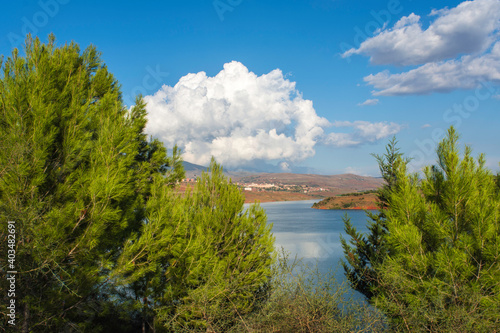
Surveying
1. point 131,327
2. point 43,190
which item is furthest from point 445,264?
point 131,327

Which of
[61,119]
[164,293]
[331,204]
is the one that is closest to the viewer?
[61,119]

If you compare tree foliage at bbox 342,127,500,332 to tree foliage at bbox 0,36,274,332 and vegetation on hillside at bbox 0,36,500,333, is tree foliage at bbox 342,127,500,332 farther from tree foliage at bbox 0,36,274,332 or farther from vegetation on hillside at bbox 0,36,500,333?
tree foliage at bbox 0,36,274,332

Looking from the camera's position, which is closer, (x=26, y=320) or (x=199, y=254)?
(x=26, y=320)

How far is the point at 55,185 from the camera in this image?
17.8 ft

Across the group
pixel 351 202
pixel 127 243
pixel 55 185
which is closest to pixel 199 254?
pixel 127 243

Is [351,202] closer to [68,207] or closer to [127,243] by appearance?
[127,243]

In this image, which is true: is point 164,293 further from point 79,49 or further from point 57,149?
point 79,49

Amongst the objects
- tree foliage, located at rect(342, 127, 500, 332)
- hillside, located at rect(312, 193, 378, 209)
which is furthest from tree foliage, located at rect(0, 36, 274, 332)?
hillside, located at rect(312, 193, 378, 209)

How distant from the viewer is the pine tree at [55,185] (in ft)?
15.1

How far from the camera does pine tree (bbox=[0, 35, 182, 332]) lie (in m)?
4.60

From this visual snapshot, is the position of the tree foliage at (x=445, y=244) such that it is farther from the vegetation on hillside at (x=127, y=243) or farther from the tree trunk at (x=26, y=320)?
the tree trunk at (x=26, y=320)

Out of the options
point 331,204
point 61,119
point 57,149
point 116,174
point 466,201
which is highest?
point 61,119

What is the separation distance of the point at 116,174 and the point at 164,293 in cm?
460

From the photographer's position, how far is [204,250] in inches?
346
